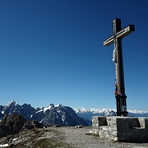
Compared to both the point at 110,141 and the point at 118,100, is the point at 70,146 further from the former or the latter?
the point at 118,100

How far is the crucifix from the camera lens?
748 inches

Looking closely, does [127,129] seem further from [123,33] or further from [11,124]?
[11,124]

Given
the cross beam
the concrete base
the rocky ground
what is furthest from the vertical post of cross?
the rocky ground

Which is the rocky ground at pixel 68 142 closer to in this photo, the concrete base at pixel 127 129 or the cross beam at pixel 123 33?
the concrete base at pixel 127 129

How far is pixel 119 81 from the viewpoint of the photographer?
19719mm

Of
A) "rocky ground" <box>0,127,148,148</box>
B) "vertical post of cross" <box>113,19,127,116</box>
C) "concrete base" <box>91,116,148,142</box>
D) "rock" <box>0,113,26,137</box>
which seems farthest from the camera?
"rock" <box>0,113,26,137</box>

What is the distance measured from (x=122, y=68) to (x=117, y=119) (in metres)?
6.25

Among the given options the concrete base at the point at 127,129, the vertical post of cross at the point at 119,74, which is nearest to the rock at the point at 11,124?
the vertical post of cross at the point at 119,74

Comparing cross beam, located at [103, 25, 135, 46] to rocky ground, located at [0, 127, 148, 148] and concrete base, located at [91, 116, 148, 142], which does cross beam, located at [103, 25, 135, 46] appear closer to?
concrete base, located at [91, 116, 148, 142]

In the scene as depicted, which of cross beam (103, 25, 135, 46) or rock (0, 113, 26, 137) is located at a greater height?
cross beam (103, 25, 135, 46)

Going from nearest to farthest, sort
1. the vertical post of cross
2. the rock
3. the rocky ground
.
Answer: the rocky ground → the vertical post of cross → the rock

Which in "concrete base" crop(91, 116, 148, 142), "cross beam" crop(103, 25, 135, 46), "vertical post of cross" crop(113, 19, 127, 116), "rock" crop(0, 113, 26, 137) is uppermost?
"cross beam" crop(103, 25, 135, 46)

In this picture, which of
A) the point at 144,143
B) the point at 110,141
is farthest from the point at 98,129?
the point at 144,143

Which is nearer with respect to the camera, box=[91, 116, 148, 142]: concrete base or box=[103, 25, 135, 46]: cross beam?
box=[91, 116, 148, 142]: concrete base
